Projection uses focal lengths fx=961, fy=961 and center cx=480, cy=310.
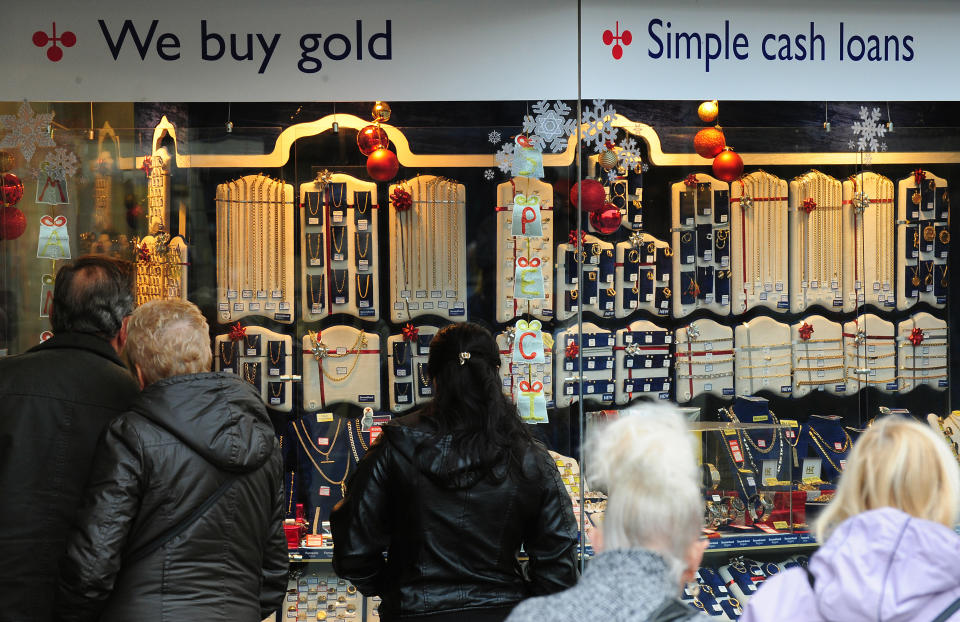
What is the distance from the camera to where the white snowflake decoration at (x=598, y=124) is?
171 inches

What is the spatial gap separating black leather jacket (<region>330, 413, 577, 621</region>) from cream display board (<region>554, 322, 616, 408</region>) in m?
1.51

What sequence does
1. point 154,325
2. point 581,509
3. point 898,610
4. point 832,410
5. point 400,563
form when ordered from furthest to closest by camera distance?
point 832,410 → point 581,509 → point 400,563 → point 154,325 → point 898,610

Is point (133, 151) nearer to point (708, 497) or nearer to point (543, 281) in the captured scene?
point (543, 281)

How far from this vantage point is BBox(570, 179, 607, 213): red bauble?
4445 mm

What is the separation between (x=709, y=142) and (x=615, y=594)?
3.41m

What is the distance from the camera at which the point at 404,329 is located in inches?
182

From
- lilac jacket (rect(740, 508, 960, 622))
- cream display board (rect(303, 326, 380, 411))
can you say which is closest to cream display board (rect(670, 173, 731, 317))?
cream display board (rect(303, 326, 380, 411))

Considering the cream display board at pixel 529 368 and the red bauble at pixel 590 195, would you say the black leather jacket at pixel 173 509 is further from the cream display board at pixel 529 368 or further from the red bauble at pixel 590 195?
the red bauble at pixel 590 195

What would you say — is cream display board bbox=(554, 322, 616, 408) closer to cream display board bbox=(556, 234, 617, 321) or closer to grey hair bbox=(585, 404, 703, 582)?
cream display board bbox=(556, 234, 617, 321)

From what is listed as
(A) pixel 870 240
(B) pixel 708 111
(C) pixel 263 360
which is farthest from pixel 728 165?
(C) pixel 263 360

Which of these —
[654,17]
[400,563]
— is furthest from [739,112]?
[400,563]

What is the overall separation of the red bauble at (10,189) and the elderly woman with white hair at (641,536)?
353 centimetres

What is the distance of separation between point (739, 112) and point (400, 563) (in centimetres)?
272

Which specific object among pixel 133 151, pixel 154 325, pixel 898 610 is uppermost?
pixel 133 151
